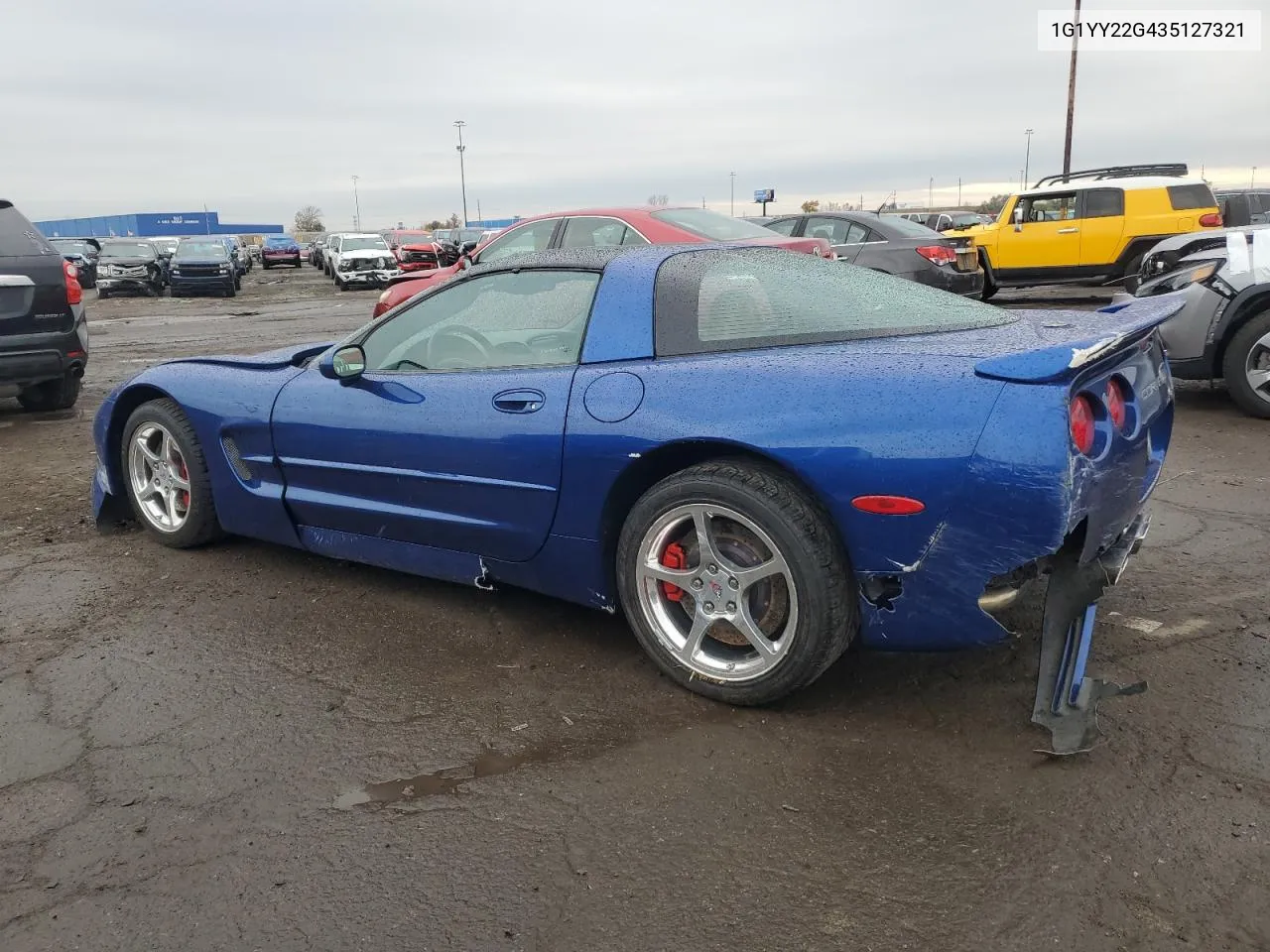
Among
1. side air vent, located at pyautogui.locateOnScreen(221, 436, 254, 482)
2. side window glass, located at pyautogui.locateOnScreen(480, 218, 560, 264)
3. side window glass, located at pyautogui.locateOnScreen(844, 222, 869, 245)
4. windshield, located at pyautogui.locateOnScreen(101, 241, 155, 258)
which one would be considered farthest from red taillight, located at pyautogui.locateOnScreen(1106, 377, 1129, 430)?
windshield, located at pyautogui.locateOnScreen(101, 241, 155, 258)

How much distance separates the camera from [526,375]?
331cm

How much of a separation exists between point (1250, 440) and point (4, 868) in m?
6.66

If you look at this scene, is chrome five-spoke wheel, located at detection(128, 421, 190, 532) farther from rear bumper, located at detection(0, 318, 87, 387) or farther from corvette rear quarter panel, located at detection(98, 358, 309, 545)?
rear bumper, located at detection(0, 318, 87, 387)

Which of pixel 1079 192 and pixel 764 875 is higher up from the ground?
pixel 1079 192

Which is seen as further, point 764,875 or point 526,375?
point 526,375

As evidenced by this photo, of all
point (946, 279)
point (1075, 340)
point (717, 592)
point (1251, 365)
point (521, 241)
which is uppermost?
point (521, 241)

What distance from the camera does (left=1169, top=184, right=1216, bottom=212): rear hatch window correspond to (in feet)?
46.7

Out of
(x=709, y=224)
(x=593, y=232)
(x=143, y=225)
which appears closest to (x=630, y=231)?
(x=593, y=232)

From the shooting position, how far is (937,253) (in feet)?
39.2

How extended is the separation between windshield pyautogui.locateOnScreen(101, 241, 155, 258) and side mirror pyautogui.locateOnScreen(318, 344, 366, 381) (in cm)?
2642

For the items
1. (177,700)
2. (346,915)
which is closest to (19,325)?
(177,700)

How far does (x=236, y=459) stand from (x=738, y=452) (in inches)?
91.1

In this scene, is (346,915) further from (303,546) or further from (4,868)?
(303,546)

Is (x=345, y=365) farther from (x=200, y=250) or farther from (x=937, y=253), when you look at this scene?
(x=200, y=250)
